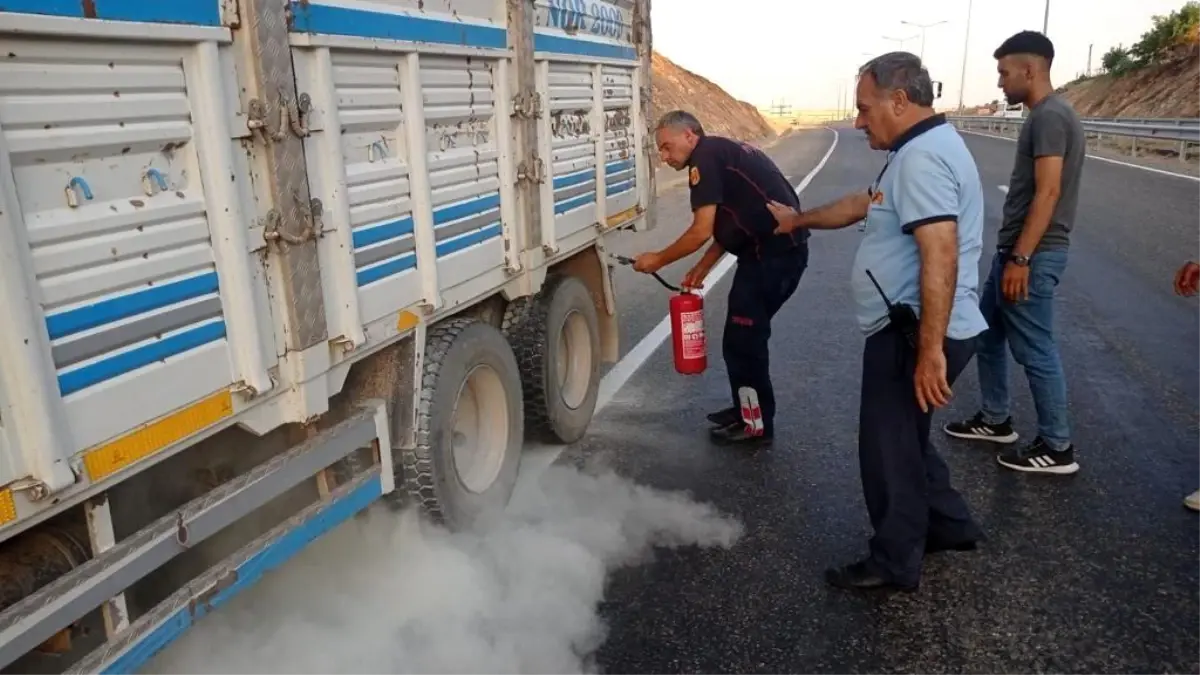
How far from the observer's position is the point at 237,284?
2607 mm

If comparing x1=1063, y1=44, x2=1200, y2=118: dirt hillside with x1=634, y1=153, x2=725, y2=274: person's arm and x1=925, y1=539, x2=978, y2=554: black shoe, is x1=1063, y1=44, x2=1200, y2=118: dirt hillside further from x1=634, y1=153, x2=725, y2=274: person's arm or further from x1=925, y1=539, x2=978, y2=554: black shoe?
x1=925, y1=539, x2=978, y2=554: black shoe

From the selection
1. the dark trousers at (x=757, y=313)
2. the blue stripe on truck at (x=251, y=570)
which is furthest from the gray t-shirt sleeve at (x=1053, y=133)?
the blue stripe on truck at (x=251, y=570)

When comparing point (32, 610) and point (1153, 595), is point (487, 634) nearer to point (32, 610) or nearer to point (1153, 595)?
point (32, 610)

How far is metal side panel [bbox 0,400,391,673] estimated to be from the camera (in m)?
2.15

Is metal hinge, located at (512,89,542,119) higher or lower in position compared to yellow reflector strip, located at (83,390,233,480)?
higher

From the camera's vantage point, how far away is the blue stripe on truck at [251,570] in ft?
7.86

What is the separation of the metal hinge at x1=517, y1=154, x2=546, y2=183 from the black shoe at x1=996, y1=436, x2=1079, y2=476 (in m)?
2.71

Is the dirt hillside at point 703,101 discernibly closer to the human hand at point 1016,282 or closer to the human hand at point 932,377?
the human hand at point 1016,282

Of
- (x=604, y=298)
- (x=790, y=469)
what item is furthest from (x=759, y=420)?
(x=604, y=298)

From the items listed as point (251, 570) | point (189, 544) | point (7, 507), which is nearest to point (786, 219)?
point (251, 570)

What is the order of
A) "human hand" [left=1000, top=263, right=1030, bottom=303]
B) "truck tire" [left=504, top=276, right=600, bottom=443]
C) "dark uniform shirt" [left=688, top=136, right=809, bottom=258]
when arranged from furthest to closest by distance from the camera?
"dark uniform shirt" [left=688, top=136, right=809, bottom=258], "truck tire" [left=504, top=276, right=600, bottom=443], "human hand" [left=1000, top=263, right=1030, bottom=303]

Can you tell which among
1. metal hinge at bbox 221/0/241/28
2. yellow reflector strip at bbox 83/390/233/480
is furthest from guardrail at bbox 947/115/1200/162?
yellow reflector strip at bbox 83/390/233/480

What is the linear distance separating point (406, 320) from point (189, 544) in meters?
A: 1.18

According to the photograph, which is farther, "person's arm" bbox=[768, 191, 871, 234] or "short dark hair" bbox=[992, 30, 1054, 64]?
"short dark hair" bbox=[992, 30, 1054, 64]
